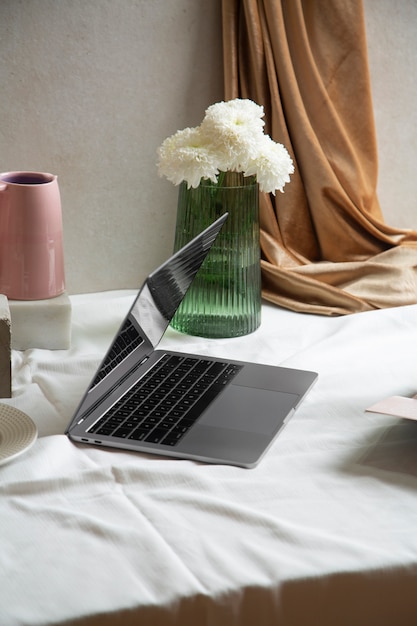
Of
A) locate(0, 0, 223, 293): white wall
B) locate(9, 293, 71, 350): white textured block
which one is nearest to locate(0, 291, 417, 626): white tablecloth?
locate(9, 293, 71, 350): white textured block

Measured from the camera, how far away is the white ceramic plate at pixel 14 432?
1.01 metres

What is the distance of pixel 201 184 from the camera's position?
142 centimetres

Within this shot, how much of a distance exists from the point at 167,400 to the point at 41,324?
13.1 inches

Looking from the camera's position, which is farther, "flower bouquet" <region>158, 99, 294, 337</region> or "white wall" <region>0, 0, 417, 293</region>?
"white wall" <region>0, 0, 417, 293</region>

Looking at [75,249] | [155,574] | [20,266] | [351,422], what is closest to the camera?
[155,574]

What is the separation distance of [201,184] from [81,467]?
592 mm

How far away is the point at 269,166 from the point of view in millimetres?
1389

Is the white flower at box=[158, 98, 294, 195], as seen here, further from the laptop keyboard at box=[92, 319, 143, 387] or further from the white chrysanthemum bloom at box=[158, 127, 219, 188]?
the laptop keyboard at box=[92, 319, 143, 387]

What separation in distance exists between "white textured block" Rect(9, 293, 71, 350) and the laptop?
18cm

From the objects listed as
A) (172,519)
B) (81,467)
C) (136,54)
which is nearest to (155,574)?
(172,519)

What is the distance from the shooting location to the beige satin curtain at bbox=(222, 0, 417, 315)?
163 centimetres

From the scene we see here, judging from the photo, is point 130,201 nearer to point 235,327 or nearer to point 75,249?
point 75,249

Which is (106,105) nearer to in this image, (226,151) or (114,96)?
(114,96)

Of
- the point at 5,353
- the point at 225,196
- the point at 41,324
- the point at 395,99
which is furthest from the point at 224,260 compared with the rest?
the point at 395,99
